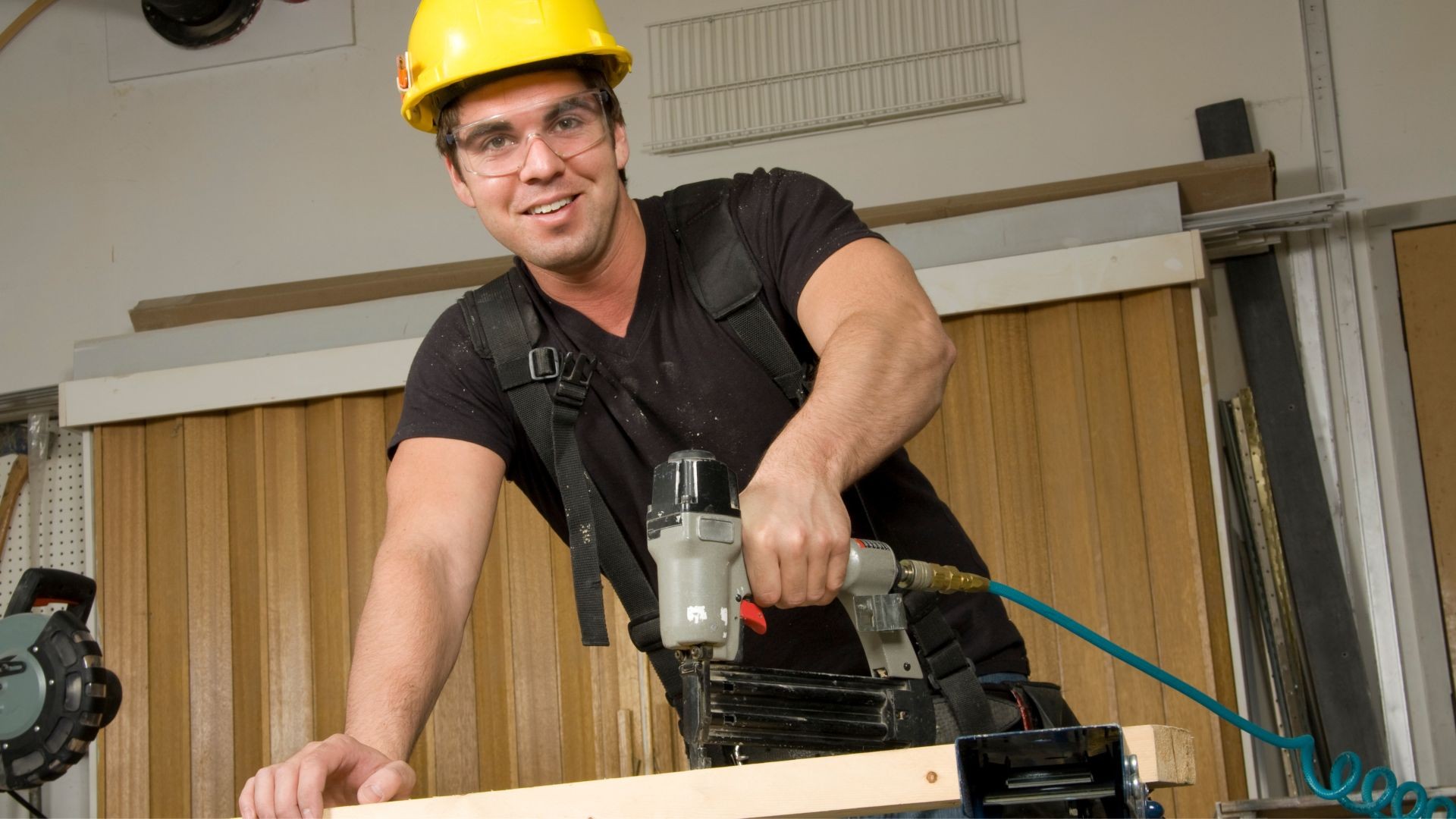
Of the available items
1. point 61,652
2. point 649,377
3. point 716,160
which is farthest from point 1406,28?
point 61,652

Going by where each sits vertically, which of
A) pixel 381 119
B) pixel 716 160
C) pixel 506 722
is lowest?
pixel 506 722

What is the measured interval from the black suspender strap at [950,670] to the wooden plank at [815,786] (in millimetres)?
453

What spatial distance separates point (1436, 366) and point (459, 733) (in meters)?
2.37

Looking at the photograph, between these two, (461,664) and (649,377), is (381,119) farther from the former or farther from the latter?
(649,377)

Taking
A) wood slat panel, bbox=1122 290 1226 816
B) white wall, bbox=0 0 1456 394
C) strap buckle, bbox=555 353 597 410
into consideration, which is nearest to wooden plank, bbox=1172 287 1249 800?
wood slat panel, bbox=1122 290 1226 816

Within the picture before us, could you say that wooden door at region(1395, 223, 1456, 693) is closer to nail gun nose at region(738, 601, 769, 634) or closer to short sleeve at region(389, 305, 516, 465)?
short sleeve at region(389, 305, 516, 465)

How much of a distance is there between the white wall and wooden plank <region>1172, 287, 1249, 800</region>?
0.69 metres

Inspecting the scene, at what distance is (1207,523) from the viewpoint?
2.79 meters

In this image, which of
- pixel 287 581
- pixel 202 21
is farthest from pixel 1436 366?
pixel 202 21

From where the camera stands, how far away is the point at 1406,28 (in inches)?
130

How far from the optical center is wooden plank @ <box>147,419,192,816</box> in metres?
3.22

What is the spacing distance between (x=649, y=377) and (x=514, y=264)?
0.29 metres

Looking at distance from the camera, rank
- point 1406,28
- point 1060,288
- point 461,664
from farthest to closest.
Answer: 1. point 1406,28
2. point 461,664
3. point 1060,288

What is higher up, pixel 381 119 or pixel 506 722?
pixel 381 119
